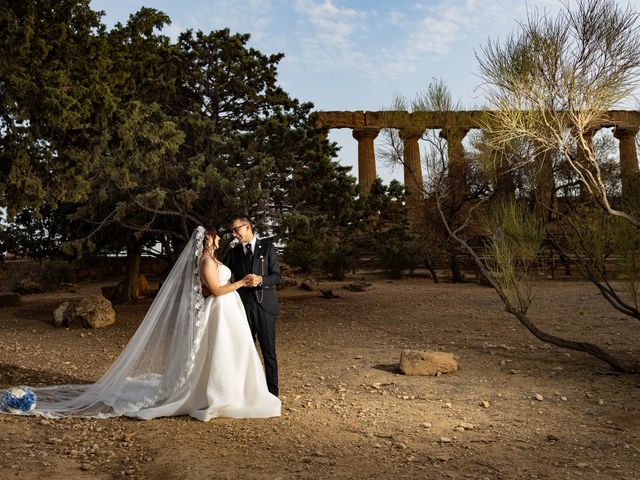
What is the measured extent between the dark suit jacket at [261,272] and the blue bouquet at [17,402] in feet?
7.30

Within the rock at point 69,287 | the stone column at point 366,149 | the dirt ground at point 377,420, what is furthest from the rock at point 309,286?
the stone column at point 366,149

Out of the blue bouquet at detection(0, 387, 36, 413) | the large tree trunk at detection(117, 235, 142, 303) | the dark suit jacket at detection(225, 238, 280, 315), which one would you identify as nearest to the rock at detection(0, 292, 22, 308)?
the large tree trunk at detection(117, 235, 142, 303)

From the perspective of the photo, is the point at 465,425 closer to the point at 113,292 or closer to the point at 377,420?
the point at 377,420

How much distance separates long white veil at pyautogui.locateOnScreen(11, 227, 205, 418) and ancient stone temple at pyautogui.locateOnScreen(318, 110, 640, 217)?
5.84m

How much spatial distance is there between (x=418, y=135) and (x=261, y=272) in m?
6.59

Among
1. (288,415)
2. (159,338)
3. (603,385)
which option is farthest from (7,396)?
(603,385)

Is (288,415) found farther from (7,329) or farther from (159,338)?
(7,329)

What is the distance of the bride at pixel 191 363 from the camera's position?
6.36 meters

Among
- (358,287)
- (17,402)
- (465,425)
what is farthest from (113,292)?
(465,425)

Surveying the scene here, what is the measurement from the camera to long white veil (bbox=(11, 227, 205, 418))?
6.53 m

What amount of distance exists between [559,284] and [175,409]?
16367mm

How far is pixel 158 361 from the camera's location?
7.01 metres

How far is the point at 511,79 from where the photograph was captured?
8.43 metres

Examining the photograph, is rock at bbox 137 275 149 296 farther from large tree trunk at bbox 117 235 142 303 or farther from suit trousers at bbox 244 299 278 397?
suit trousers at bbox 244 299 278 397
